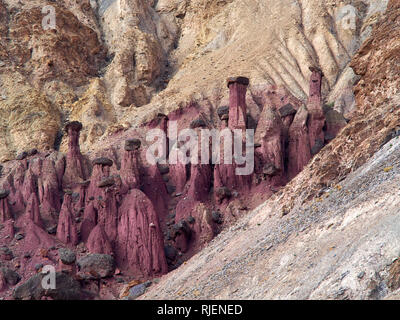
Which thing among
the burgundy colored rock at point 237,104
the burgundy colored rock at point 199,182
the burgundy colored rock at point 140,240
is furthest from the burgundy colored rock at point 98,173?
the burgundy colored rock at point 237,104

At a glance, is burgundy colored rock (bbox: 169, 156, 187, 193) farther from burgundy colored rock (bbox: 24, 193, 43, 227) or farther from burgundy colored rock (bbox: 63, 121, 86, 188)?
burgundy colored rock (bbox: 24, 193, 43, 227)

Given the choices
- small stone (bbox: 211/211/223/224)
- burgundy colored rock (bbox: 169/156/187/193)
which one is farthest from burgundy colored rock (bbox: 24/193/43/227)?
small stone (bbox: 211/211/223/224)

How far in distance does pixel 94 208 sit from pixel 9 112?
92.1 feet

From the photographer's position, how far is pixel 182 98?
167ft

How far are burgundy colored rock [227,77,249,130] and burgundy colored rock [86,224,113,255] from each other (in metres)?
11.0

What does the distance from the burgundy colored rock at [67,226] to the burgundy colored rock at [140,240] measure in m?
3.31

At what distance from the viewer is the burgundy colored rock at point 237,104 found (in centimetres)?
4231

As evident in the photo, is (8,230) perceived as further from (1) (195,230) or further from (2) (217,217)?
(2) (217,217)

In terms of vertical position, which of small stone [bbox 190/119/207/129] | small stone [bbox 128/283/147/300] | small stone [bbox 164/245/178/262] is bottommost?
small stone [bbox 128/283/147/300]

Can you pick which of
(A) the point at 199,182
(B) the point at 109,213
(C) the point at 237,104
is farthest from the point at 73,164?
(C) the point at 237,104

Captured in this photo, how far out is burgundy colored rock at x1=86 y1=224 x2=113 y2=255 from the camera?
121 ft

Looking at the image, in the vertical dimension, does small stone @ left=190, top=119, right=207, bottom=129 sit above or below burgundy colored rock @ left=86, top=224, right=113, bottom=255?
above

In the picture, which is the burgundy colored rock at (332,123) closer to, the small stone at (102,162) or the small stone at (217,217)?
the small stone at (217,217)
